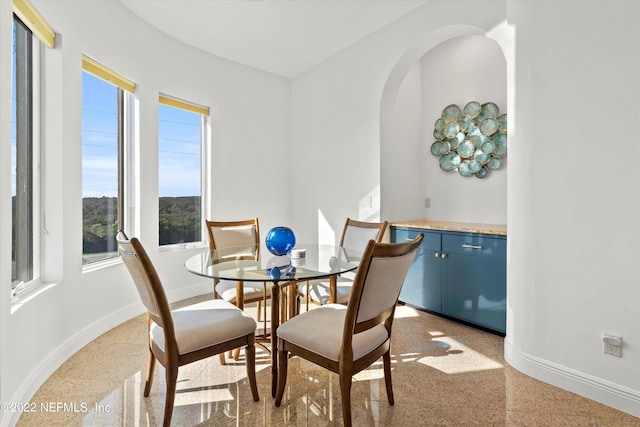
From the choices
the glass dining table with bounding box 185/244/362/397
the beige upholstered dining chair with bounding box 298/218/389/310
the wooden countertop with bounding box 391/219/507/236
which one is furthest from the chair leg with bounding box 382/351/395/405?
the wooden countertop with bounding box 391/219/507/236

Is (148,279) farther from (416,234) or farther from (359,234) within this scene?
(416,234)

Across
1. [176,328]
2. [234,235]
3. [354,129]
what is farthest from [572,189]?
[234,235]

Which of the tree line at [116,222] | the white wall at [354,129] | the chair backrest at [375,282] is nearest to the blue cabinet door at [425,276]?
the white wall at [354,129]

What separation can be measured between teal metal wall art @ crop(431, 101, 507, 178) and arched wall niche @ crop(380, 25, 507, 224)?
86mm

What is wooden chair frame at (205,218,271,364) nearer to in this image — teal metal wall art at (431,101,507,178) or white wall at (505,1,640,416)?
white wall at (505,1,640,416)

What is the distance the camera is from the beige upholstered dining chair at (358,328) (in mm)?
1534

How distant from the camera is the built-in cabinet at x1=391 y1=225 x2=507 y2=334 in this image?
2.74m

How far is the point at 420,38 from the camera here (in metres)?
3.07

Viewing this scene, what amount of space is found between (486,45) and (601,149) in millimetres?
1977

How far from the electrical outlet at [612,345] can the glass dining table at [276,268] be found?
1433mm

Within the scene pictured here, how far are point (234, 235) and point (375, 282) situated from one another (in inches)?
75.1

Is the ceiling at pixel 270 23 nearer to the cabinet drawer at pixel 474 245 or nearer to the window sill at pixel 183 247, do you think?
the cabinet drawer at pixel 474 245

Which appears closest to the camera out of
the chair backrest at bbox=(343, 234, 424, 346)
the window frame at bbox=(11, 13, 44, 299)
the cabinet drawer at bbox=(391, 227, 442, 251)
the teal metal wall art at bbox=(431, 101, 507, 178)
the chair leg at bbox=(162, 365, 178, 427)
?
the chair backrest at bbox=(343, 234, 424, 346)

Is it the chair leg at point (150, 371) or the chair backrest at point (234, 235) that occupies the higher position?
the chair backrest at point (234, 235)
